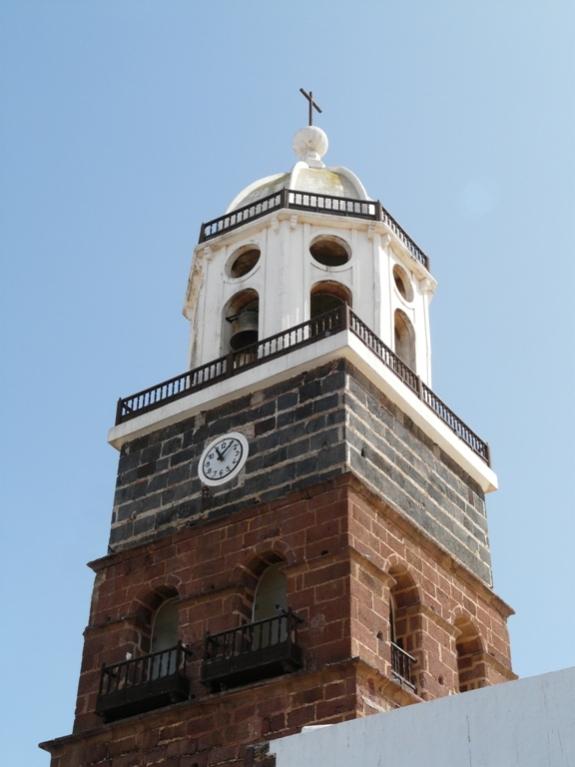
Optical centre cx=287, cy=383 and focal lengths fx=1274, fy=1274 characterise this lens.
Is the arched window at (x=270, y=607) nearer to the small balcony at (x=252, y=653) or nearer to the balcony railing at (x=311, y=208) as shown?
the small balcony at (x=252, y=653)

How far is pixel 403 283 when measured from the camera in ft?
78.6

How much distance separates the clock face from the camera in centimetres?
2014

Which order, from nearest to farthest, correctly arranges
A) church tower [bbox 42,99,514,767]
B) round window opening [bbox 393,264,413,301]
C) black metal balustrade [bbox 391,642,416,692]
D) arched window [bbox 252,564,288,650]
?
church tower [bbox 42,99,514,767] → arched window [bbox 252,564,288,650] → black metal balustrade [bbox 391,642,416,692] → round window opening [bbox 393,264,413,301]

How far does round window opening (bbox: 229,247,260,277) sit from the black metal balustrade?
8189 millimetres

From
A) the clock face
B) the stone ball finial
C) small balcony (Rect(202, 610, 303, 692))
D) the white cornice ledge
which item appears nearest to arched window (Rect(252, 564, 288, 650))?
small balcony (Rect(202, 610, 303, 692))

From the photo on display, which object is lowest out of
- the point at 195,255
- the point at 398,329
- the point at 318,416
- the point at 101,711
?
the point at 101,711

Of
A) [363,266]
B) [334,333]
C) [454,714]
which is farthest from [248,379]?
[454,714]

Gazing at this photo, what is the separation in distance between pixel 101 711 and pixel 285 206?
31.9 ft

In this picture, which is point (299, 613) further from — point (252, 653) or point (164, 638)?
point (164, 638)

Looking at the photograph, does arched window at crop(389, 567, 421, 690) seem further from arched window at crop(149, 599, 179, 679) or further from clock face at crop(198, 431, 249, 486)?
arched window at crop(149, 599, 179, 679)

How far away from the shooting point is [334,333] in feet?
66.6

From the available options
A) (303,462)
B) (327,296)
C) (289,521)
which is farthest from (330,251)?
(289,521)

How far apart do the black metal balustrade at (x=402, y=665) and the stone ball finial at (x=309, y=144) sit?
1187cm

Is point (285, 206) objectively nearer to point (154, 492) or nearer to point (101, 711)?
point (154, 492)
